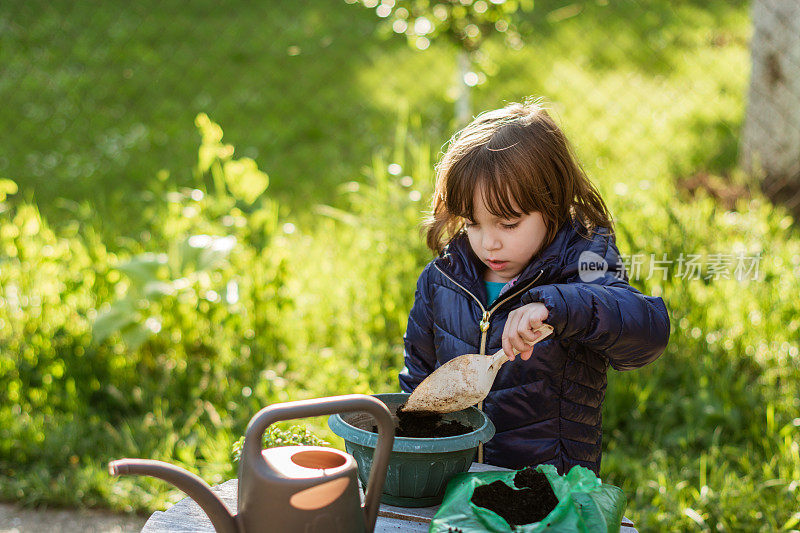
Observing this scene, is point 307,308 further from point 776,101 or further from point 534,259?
point 776,101

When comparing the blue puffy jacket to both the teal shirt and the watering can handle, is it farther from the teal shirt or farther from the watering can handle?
the watering can handle

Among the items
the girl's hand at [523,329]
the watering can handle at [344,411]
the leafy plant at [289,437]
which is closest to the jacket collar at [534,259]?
the girl's hand at [523,329]

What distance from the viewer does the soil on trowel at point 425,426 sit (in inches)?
52.2

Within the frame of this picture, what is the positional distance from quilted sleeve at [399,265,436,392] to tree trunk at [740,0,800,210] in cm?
281

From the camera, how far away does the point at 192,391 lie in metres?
2.87

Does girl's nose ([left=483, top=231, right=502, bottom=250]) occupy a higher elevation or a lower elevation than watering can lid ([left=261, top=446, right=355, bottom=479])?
higher

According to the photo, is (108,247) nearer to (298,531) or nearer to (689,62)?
(298,531)

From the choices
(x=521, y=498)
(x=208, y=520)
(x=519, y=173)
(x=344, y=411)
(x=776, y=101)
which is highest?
(x=776, y=101)

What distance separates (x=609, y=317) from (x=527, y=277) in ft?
0.71

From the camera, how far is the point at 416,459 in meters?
1.22

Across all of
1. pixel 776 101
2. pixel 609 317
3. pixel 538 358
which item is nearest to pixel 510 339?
pixel 609 317

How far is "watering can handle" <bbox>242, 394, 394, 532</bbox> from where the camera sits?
39.3 inches

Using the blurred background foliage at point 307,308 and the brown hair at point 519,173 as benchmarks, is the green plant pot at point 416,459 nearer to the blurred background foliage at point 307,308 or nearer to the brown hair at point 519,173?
the brown hair at point 519,173

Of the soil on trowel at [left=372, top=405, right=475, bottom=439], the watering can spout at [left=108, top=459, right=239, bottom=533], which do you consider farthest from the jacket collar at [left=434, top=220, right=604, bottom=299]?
the watering can spout at [left=108, top=459, right=239, bottom=533]
